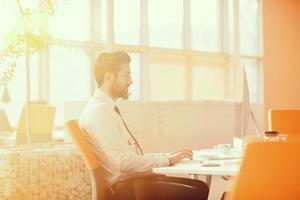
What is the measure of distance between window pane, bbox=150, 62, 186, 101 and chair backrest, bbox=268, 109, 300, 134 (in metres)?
5.41

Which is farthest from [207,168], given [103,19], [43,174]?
[103,19]

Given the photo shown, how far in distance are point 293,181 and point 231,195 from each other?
17 centimetres

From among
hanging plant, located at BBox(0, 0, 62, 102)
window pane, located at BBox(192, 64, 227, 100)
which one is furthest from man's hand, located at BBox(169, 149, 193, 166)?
window pane, located at BBox(192, 64, 227, 100)

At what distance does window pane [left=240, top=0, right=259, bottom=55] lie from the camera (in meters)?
11.1

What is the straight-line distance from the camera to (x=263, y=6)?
11.2 meters

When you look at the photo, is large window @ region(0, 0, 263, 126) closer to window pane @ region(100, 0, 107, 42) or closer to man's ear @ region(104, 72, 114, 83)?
window pane @ region(100, 0, 107, 42)

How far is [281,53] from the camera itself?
37.5 feet

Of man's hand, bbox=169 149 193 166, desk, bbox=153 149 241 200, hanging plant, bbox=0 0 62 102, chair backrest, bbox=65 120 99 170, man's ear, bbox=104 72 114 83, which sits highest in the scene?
hanging plant, bbox=0 0 62 102

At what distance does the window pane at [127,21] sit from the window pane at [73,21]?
562mm

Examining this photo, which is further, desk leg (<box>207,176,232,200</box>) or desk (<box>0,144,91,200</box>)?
desk leg (<box>207,176,232,200</box>)

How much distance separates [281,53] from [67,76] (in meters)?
5.07

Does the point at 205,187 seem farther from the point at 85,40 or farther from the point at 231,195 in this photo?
the point at 85,40

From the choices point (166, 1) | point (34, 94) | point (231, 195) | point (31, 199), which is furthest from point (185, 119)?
point (231, 195)

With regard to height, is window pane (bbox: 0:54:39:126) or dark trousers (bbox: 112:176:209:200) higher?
window pane (bbox: 0:54:39:126)
